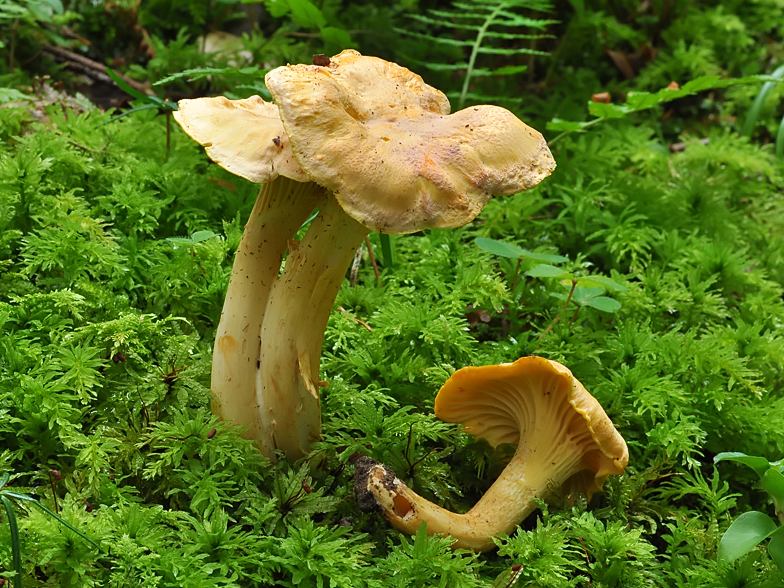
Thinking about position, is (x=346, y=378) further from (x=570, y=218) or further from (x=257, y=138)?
(x=570, y=218)

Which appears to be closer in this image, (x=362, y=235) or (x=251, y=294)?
(x=362, y=235)

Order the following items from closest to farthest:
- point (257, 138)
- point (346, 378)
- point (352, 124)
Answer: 1. point (352, 124)
2. point (257, 138)
3. point (346, 378)

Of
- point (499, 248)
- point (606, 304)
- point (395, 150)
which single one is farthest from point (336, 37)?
point (395, 150)

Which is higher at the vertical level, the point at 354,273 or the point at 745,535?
the point at 745,535

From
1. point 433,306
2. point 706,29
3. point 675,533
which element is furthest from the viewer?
point 706,29

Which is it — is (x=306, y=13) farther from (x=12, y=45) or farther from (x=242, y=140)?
(x=242, y=140)

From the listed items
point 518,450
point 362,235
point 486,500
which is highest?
point 362,235

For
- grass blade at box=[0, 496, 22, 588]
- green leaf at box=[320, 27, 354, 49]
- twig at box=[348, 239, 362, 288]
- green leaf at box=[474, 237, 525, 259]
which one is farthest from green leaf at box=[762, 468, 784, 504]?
green leaf at box=[320, 27, 354, 49]

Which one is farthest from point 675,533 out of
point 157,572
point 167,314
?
point 167,314
